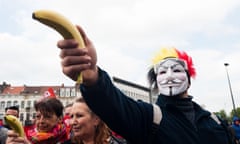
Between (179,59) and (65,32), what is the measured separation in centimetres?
148

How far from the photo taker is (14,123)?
72.1 inches

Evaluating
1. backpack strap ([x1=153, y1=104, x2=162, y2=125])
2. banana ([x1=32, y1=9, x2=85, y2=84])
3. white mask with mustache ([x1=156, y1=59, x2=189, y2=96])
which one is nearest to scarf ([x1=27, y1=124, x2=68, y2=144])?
white mask with mustache ([x1=156, y1=59, x2=189, y2=96])

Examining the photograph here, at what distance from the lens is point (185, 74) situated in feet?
8.27

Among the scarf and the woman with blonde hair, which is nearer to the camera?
the woman with blonde hair

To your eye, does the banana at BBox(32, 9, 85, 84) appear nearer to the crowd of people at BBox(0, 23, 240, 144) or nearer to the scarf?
the crowd of people at BBox(0, 23, 240, 144)

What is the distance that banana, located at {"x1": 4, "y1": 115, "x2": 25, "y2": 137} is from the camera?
1.80m

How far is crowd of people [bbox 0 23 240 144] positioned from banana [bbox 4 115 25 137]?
0.16 ft

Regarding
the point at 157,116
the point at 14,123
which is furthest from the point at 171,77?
the point at 14,123

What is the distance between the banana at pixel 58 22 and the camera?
1.19 meters

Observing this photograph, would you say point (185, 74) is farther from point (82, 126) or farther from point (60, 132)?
point (60, 132)

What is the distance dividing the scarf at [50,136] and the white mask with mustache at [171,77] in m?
1.26

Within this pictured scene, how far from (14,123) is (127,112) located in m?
0.68

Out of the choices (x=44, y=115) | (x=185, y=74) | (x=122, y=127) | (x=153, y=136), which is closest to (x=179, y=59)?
(x=185, y=74)

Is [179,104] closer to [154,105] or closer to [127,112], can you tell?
[154,105]
